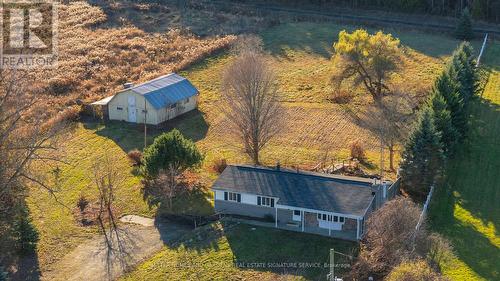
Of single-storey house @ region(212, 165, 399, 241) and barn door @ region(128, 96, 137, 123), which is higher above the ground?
barn door @ region(128, 96, 137, 123)

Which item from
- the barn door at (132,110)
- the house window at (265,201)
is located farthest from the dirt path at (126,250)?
the barn door at (132,110)

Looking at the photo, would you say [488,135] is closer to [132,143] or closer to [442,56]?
[442,56]

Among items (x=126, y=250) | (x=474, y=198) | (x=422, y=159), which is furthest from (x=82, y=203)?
(x=474, y=198)

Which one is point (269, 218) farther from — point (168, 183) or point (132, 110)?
point (132, 110)

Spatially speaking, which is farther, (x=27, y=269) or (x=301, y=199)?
(x=301, y=199)

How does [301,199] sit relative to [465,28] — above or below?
below

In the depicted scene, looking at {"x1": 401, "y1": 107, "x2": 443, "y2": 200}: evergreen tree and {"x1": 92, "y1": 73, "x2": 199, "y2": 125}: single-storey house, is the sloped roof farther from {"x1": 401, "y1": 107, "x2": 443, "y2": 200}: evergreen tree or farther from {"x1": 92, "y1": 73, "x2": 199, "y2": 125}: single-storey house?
{"x1": 401, "y1": 107, "x2": 443, "y2": 200}: evergreen tree

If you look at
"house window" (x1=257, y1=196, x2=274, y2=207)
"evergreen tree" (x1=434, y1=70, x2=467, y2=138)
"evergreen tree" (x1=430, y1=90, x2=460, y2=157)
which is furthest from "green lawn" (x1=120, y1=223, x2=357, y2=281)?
"evergreen tree" (x1=434, y1=70, x2=467, y2=138)
